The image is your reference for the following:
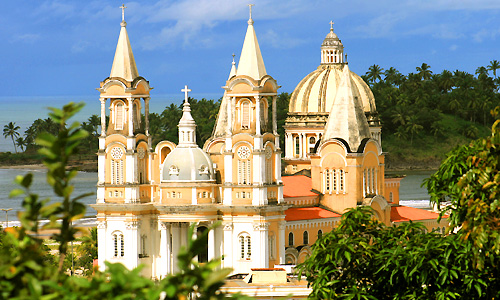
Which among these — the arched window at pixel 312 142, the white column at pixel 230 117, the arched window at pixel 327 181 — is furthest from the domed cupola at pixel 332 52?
the white column at pixel 230 117

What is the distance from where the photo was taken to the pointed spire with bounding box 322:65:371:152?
55125mm

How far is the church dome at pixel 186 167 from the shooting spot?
49.6 m

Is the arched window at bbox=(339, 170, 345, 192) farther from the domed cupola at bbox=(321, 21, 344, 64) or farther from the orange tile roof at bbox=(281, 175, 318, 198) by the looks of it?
the domed cupola at bbox=(321, 21, 344, 64)

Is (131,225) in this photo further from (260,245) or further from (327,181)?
(327,181)

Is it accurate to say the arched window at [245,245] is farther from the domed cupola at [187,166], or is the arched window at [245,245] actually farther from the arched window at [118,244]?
the arched window at [118,244]

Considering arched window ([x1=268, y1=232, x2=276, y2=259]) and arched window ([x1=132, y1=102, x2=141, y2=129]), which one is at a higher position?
arched window ([x1=132, y1=102, x2=141, y2=129])

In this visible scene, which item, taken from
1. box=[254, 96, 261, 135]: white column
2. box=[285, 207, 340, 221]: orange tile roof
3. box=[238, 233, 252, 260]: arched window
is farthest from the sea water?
box=[254, 96, 261, 135]: white column

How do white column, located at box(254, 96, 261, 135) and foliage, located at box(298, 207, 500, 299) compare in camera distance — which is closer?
foliage, located at box(298, 207, 500, 299)

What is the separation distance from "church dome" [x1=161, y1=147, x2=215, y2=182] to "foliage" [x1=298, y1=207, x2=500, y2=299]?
19916 millimetres

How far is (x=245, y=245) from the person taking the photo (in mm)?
49500

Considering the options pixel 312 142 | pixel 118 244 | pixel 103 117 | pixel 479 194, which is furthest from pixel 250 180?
pixel 479 194

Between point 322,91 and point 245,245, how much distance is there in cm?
1500

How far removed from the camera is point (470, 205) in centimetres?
2577

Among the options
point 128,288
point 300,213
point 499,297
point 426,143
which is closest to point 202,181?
point 300,213
